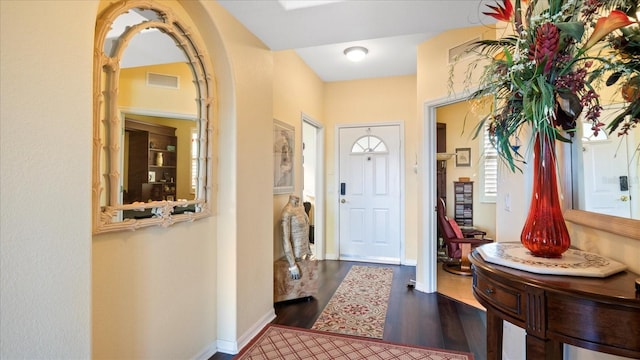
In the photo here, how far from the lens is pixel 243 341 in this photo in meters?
2.26

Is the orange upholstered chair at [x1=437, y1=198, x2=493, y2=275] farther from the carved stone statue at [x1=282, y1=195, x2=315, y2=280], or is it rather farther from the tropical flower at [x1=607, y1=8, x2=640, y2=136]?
the tropical flower at [x1=607, y1=8, x2=640, y2=136]

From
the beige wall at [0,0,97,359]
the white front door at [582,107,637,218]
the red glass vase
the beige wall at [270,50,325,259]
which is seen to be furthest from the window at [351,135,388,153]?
the beige wall at [0,0,97,359]

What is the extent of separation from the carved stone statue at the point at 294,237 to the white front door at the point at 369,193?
1.64 meters

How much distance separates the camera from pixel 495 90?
1.21 meters

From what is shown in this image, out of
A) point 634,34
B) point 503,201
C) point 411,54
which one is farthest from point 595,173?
point 411,54

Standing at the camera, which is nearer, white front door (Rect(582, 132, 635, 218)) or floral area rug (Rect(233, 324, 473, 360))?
white front door (Rect(582, 132, 635, 218))

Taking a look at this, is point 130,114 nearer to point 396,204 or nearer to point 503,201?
point 503,201

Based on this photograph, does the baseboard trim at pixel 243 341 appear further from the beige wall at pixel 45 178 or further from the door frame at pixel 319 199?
the door frame at pixel 319 199

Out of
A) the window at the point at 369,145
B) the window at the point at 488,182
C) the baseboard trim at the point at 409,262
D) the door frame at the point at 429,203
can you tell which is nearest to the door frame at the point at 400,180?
the baseboard trim at the point at 409,262

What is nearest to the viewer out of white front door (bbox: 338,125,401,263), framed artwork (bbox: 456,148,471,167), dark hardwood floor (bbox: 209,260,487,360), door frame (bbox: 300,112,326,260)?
dark hardwood floor (bbox: 209,260,487,360)

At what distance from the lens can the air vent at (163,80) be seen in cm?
166

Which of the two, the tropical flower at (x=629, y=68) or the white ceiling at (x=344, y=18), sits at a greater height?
the white ceiling at (x=344, y=18)

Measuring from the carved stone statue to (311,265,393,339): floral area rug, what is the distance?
0.52 meters

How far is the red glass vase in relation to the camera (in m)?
1.17
